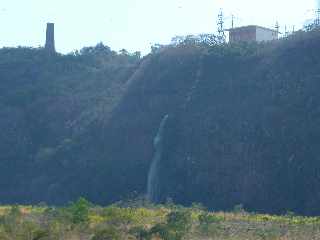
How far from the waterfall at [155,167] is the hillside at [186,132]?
0.14m

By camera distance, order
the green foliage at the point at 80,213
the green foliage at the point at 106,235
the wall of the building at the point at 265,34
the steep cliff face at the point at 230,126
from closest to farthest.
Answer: the green foliage at the point at 106,235
the green foliage at the point at 80,213
the steep cliff face at the point at 230,126
the wall of the building at the point at 265,34

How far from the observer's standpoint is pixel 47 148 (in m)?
38.7

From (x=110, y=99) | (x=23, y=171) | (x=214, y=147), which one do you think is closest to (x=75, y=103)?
(x=110, y=99)

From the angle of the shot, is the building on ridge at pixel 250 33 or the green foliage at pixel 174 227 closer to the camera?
the green foliage at pixel 174 227

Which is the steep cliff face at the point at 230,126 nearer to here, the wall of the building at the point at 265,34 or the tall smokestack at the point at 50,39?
the wall of the building at the point at 265,34

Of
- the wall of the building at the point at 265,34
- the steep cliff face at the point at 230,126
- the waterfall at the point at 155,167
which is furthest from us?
the wall of the building at the point at 265,34

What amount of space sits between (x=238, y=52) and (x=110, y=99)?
789 cm

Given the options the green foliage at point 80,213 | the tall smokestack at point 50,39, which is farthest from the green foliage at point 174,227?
the tall smokestack at point 50,39

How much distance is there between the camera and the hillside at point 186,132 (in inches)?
1158

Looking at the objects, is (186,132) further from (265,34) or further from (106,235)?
(106,235)

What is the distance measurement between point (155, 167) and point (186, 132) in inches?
80.1

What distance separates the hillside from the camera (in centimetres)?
2941

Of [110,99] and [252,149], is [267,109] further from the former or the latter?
[110,99]

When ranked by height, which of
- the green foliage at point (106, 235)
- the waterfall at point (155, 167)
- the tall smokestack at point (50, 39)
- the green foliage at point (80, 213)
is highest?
the tall smokestack at point (50, 39)
